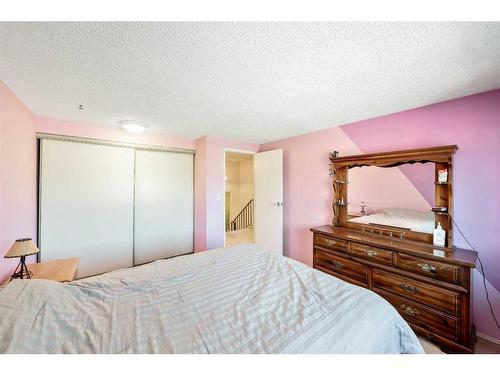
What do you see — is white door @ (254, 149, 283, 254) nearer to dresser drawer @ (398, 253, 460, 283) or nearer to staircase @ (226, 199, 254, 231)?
dresser drawer @ (398, 253, 460, 283)

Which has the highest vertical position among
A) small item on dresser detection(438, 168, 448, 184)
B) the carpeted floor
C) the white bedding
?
small item on dresser detection(438, 168, 448, 184)

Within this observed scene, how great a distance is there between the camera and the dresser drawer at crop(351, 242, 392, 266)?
6.41 feet

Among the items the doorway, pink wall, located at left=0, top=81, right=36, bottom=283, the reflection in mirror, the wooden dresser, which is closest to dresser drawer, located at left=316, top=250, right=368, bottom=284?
the wooden dresser

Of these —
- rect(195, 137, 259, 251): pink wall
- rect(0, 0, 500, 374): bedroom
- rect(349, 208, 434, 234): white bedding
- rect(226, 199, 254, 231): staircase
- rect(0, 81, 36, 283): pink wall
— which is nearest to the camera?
rect(0, 0, 500, 374): bedroom

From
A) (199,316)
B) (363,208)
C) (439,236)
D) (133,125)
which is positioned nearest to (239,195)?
(133,125)

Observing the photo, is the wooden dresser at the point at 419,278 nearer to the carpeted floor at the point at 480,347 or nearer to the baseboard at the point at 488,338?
the carpeted floor at the point at 480,347

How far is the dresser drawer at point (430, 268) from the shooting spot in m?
1.62

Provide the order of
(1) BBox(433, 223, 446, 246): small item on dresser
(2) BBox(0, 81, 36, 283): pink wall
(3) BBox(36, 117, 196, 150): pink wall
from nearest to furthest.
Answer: (2) BBox(0, 81, 36, 283): pink wall
(1) BBox(433, 223, 446, 246): small item on dresser
(3) BBox(36, 117, 196, 150): pink wall

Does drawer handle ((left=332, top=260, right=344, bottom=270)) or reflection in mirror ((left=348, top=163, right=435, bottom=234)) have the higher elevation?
reflection in mirror ((left=348, top=163, right=435, bottom=234))

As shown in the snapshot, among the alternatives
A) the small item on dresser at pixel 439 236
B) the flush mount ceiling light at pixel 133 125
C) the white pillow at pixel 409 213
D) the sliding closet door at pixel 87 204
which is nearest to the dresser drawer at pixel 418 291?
the small item on dresser at pixel 439 236

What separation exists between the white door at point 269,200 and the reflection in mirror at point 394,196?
1198 mm

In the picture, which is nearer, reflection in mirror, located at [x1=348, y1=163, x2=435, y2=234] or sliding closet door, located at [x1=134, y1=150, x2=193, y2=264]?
reflection in mirror, located at [x1=348, y1=163, x2=435, y2=234]

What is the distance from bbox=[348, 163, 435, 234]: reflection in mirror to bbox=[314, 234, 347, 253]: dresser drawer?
469 mm
